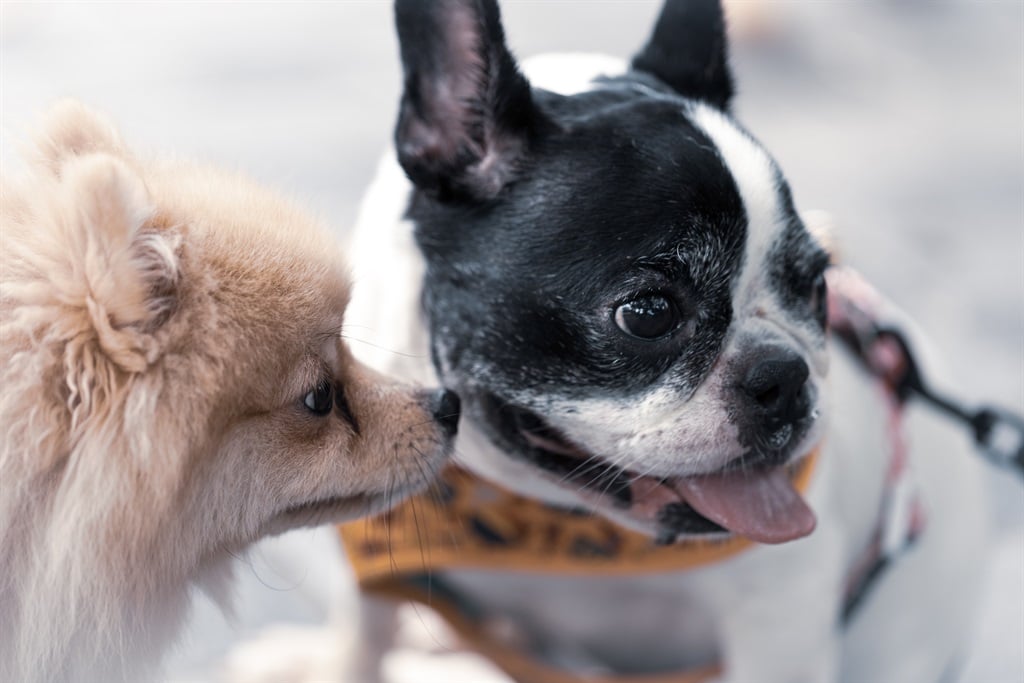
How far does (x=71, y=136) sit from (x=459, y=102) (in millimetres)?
382

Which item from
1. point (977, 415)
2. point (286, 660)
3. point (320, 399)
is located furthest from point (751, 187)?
point (286, 660)

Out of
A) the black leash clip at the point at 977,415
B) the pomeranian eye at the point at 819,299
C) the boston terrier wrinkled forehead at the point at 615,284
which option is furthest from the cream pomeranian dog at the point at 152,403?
the black leash clip at the point at 977,415

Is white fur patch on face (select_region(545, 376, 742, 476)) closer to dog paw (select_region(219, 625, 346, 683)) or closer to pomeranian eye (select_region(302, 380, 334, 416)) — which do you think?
pomeranian eye (select_region(302, 380, 334, 416))

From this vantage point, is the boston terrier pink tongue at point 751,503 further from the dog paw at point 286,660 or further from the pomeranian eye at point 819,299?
the dog paw at point 286,660

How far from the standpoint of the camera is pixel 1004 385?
221 cm

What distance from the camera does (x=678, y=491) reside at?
45.7 inches

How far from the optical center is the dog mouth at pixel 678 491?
1.14 m

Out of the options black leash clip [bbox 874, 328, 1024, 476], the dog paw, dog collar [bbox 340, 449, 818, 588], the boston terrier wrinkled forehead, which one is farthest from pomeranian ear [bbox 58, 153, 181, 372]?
black leash clip [bbox 874, 328, 1024, 476]

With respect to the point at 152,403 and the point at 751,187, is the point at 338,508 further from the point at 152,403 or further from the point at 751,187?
the point at 751,187

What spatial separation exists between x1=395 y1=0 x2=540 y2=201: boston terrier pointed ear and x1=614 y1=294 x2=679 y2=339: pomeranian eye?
0.64 ft

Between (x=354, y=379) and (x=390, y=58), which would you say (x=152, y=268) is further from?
(x=390, y=58)

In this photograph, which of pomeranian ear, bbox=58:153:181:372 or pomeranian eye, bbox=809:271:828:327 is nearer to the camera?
pomeranian ear, bbox=58:153:181:372

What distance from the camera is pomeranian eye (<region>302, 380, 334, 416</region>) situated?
963 mm

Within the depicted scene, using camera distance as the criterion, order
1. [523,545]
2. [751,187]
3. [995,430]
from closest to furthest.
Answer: [751,187], [523,545], [995,430]
